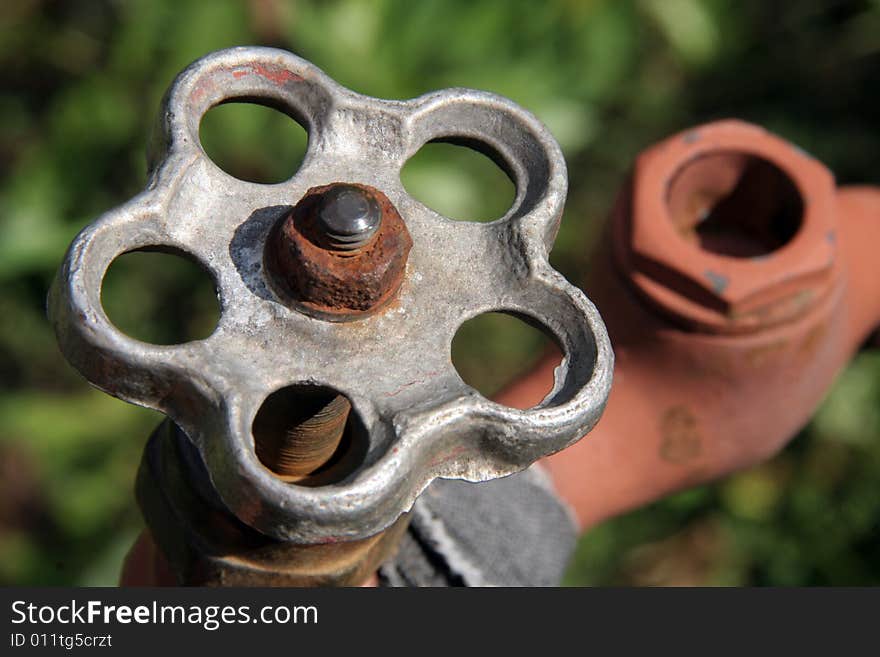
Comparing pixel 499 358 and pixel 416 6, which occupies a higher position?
pixel 416 6

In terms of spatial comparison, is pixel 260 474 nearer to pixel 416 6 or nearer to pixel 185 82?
pixel 185 82

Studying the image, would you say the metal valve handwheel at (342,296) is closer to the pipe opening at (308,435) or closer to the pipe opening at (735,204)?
the pipe opening at (308,435)

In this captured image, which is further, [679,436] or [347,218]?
[679,436]

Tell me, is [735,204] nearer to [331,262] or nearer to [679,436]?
[679,436]

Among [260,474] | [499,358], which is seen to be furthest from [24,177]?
[260,474]

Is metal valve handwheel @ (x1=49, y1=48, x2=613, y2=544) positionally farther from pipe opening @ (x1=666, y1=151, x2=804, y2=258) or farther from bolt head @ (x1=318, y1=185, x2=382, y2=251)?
pipe opening @ (x1=666, y1=151, x2=804, y2=258)

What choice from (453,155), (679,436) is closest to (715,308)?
(679,436)
